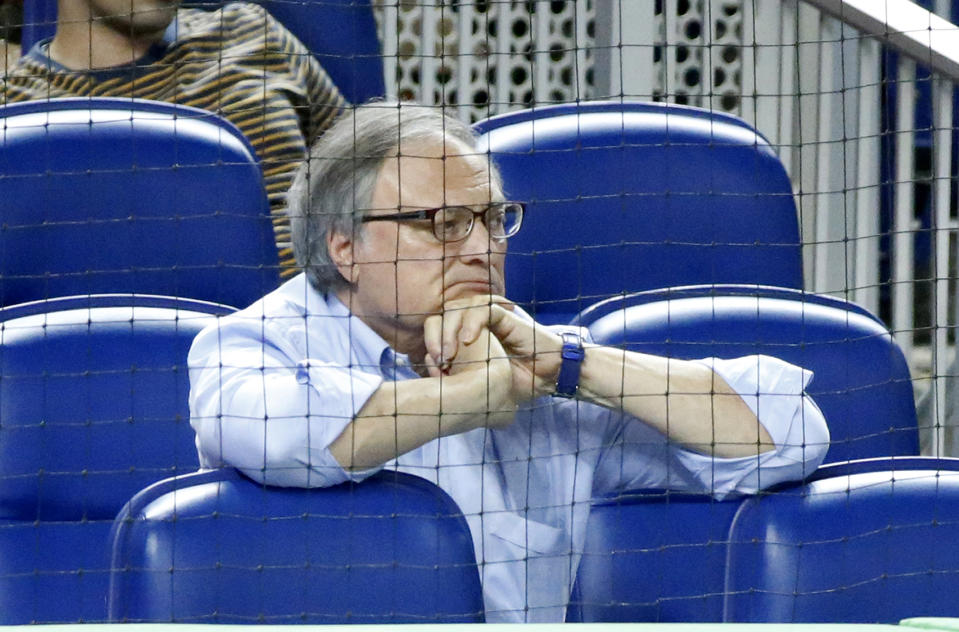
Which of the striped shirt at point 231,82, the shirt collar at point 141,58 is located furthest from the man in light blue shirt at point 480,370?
the shirt collar at point 141,58

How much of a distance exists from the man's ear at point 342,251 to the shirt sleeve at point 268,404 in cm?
11

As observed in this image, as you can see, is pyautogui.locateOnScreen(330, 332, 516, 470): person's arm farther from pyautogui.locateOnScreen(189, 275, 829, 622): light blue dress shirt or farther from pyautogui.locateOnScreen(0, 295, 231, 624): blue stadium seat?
pyautogui.locateOnScreen(0, 295, 231, 624): blue stadium seat

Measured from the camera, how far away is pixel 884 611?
1535 mm

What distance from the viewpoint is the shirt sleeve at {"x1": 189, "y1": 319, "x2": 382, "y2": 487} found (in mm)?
1530

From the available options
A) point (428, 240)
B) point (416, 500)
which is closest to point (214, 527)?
point (416, 500)

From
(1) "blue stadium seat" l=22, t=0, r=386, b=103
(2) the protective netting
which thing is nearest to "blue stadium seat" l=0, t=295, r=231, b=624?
(2) the protective netting

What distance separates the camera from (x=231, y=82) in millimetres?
2570

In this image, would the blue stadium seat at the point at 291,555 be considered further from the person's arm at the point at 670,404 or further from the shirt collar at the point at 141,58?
the shirt collar at the point at 141,58

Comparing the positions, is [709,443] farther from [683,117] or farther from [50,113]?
[50,113]

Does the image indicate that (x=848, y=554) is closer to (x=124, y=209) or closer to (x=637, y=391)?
(x=637, y=391)

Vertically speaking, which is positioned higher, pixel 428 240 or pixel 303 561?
pixel 428 240

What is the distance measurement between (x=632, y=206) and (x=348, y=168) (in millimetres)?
578

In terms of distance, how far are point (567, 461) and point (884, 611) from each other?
40cm

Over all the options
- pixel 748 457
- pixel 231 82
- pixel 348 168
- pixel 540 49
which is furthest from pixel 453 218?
pixel 540 49
